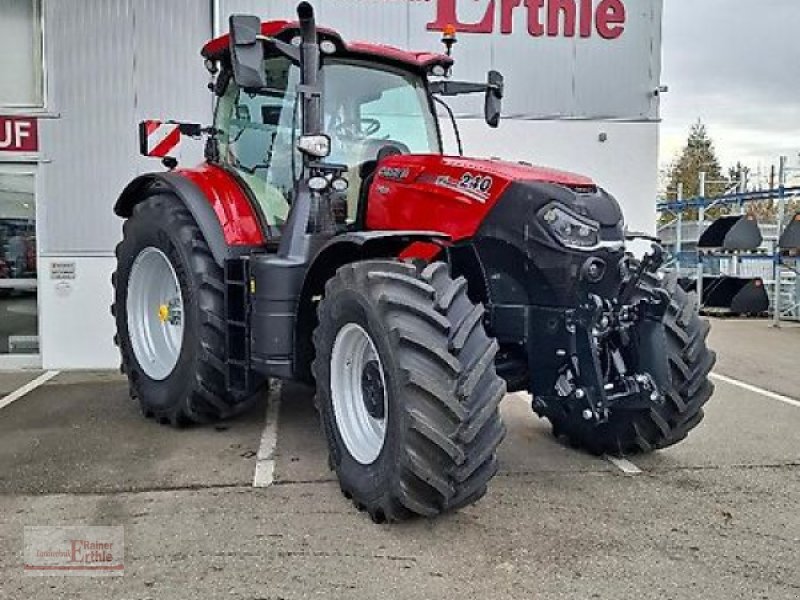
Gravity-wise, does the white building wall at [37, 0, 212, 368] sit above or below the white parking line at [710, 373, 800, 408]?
above

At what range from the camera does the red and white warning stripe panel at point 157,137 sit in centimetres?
584

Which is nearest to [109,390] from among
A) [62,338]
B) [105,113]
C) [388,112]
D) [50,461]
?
[62,338]

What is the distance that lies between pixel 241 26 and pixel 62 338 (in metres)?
5.25

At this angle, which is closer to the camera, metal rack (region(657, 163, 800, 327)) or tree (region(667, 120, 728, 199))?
→ metal rack (region(657, 163, 800, 327))

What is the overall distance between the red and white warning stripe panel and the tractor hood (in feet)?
7.05

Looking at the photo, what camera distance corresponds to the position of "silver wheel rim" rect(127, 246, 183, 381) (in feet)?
19.3

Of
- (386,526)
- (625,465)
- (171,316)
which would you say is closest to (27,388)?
(171,316)

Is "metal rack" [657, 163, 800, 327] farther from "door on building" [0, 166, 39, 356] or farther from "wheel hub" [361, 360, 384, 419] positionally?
"wheel hub" [361, 360, 384, 419]

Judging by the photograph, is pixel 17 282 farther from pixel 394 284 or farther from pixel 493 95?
pixel 394 284

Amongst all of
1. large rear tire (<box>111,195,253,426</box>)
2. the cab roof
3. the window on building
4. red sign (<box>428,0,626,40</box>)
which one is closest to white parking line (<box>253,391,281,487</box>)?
large rear tire (<box>111,195,253,426</box>)

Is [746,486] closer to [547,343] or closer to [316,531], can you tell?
[547,343]

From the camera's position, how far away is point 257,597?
3.06 metres

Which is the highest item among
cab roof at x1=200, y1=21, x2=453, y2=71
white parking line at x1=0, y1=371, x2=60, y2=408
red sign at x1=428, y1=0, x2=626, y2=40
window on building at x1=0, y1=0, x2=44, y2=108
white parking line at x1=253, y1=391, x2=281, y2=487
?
red sign at x1=428, y1=0, x2=626, y2=40

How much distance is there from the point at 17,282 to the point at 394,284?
6.14 metres
